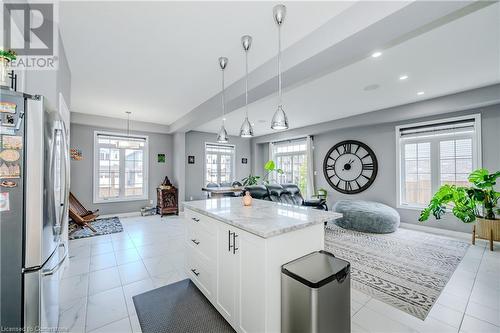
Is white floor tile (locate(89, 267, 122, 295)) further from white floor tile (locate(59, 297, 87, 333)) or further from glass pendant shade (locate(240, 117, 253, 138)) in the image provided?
glass pendant shade (locate(240, 117, 253, 138))

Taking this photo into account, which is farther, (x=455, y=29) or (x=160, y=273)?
(x=160, y=273)

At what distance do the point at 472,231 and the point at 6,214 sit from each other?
625 cm

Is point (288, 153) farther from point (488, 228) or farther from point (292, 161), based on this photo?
point (488, 228)

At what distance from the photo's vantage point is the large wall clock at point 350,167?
5422mm

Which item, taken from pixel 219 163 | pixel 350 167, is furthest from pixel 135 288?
pixel 219 163

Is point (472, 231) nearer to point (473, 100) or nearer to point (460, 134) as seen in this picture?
point (460, 134)

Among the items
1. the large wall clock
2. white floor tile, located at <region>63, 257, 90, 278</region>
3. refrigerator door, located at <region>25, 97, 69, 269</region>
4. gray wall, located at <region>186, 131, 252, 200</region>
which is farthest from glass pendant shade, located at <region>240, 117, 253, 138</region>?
gray wall, located at <region>186, 131, 252, 200</region>

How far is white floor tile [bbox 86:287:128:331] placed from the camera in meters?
1.83

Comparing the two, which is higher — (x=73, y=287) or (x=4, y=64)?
(x=4, y=64)

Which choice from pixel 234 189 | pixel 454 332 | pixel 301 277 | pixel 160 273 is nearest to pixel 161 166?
pixel 234 189

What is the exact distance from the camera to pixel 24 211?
1.28 metres

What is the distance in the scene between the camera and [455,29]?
83.2 inches

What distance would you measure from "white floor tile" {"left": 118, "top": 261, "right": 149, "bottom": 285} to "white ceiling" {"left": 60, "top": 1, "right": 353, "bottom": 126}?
2.76 m

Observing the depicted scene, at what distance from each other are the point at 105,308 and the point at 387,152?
5952 mm
